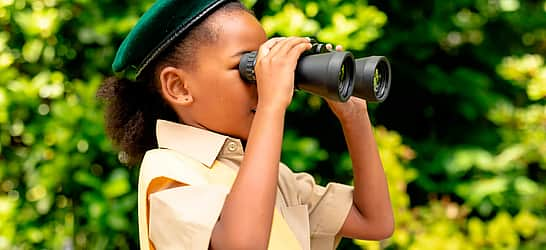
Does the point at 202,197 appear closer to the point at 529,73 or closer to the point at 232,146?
the point at 232,146

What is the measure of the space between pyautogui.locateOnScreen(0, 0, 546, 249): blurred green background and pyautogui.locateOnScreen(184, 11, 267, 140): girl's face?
54 centimetres

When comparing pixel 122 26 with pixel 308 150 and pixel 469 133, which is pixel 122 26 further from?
pixel 469 133

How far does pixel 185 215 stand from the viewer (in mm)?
1402

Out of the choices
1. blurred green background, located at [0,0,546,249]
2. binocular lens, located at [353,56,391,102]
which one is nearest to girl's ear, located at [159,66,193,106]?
binocular lens, located at [353,56,391,102]

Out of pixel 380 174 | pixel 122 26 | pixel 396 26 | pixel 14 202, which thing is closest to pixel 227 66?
pixel 380 174

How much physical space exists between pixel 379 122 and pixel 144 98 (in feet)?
5.84

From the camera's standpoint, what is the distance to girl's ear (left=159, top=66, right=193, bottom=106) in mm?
1557

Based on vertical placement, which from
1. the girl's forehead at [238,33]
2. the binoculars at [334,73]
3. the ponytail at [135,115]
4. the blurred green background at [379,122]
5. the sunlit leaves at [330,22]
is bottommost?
the blurred green background at [379,122]

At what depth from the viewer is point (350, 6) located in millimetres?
2727

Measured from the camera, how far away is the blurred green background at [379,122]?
101 inches

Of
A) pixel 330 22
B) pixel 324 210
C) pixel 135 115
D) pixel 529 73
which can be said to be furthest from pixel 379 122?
pixel 135 115

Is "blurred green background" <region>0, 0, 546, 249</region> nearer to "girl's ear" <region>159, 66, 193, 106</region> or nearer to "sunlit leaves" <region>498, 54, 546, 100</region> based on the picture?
"sunlit leaves" <region>498, 54, 546, 100</region>

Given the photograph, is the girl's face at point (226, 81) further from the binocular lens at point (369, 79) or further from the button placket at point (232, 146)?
the binocular lens at point (369, 79)

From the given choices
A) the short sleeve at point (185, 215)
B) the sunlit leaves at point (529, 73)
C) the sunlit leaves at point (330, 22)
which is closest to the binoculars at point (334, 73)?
the short sleeve at point (185, 215)
